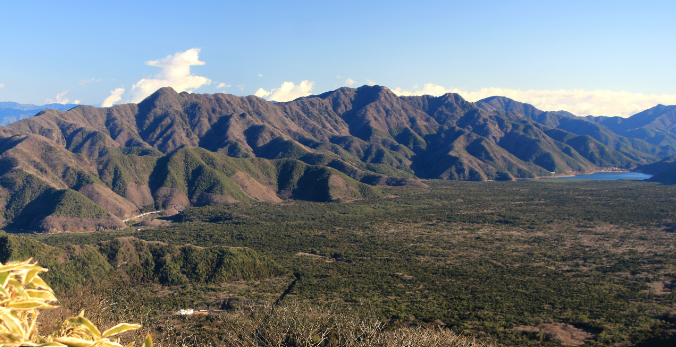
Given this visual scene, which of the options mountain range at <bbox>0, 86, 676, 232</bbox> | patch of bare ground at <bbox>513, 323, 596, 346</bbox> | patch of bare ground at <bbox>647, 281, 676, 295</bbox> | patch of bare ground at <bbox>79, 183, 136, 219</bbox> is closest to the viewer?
patch of bare ground at <bbox>513, 323, 596, 346</bbox>

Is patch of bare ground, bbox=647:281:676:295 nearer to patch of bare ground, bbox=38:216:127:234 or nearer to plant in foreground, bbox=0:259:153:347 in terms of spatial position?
plant in foreground, bbox=0:259:153:347

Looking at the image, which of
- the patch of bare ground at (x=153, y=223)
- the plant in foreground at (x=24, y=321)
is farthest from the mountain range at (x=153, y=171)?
the plant in foreground at (x=24, y=321)

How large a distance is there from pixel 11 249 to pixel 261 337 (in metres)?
40.7

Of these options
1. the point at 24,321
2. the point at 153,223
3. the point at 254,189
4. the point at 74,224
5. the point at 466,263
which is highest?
the point at 24,321

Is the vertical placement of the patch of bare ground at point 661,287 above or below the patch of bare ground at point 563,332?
below

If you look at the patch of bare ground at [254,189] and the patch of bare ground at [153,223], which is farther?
the patch of bare ground at [254,189]

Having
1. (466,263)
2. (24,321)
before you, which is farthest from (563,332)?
(24,321)

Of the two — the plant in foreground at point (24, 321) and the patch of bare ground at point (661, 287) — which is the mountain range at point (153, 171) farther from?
the plant in foreground at point (24, 321)

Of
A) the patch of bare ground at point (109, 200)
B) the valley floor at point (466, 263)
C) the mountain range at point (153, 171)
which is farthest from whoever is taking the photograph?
the patch of bare ground at point (109, 200)

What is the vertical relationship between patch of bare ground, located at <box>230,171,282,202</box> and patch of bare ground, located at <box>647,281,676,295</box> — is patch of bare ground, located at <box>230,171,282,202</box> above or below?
above

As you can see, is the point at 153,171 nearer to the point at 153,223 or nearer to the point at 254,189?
the point at 254,189

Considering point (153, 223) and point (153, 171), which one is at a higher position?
point (153, 171)

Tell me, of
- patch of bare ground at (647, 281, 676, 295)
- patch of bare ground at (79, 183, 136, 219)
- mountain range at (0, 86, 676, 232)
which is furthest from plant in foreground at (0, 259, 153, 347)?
patch of bare ground at (79, 183, 136, 219)

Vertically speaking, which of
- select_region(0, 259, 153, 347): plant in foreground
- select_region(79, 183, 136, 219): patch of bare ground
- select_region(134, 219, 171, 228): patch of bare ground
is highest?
select_region(0, 259, 153, 347): plant in foreground
